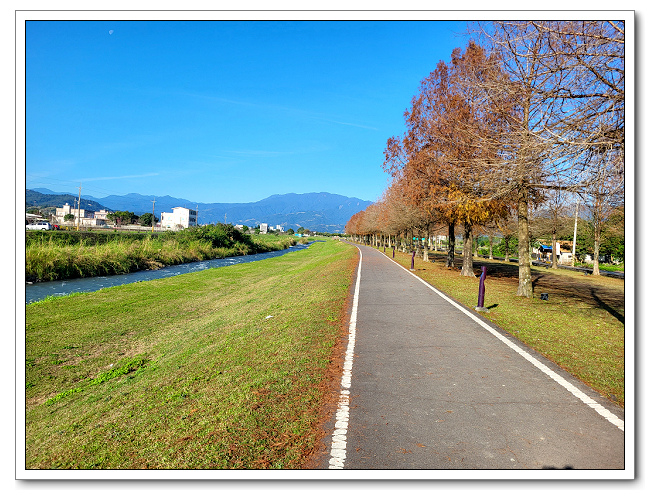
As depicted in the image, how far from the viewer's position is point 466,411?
4.23 metres

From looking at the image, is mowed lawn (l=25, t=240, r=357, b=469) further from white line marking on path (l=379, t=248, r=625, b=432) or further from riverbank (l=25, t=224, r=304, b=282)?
riverbank (l=25, t=224, r=304, b=282)

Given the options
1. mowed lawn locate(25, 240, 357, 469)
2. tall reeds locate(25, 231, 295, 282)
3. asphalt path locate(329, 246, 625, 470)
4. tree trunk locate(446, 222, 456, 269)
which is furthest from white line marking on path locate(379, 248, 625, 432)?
tree trunk locate(446, 222, 456, 269)

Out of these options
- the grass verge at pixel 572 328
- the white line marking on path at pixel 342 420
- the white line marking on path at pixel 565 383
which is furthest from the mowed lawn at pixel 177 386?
the grass verge at pixel 572 328

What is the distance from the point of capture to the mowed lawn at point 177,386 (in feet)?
11.8

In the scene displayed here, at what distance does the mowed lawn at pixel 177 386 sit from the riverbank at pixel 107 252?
332 cm

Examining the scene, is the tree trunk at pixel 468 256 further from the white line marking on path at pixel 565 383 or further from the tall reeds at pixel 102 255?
the tall reeds at pixel 102 255

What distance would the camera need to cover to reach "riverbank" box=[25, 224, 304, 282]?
74.7 ft

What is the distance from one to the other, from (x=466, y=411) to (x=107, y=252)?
Result: 31891 mm

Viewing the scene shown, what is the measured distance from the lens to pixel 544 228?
4088 centimetres

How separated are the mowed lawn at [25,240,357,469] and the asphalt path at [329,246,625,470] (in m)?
0.59

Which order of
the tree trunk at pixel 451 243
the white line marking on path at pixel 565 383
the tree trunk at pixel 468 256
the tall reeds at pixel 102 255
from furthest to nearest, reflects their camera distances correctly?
1. the tree trunk at pixel 451 243
2. the tall reeds at pixel 102 255
3. the tree trunk at pixel 468 256
4. the white line marking on path at pixel 565 383
